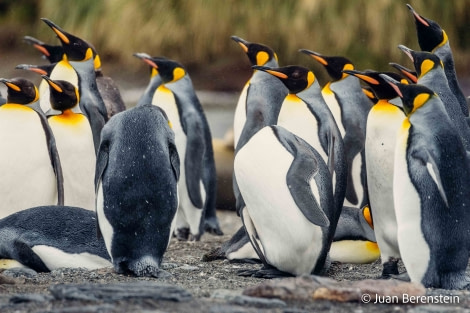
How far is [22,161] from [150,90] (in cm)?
292

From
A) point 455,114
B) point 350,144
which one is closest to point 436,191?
point 455,114

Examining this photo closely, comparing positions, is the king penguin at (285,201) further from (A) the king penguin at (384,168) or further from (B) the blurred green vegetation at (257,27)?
(B) the blurred green vegetation at (257,27)

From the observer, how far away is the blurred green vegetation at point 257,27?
1362 centimetres

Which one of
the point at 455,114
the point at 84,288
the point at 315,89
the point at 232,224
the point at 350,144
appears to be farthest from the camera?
the point at 232,224

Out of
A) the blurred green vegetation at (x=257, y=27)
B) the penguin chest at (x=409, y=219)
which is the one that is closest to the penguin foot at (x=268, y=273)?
the penguin chest at (x=409, y=219)

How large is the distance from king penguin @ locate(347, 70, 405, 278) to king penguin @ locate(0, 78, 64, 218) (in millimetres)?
1847

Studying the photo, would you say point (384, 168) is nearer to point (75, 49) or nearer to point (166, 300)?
point (166, 300)

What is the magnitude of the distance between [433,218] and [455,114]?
1281 mm

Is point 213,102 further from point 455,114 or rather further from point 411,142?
point 411,142

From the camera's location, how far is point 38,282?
14.7 ft

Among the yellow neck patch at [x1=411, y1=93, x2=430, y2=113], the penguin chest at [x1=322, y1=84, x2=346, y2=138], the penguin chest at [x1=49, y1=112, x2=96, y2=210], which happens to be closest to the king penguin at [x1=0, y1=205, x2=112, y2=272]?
the penguin chest at [x1=49, y1=112, x2=96, y2=210]

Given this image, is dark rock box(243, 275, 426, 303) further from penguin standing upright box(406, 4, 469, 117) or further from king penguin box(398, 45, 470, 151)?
penguin standing upright box(406, 4, 469, 117)

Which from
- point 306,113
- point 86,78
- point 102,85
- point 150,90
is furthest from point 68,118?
point 150,90

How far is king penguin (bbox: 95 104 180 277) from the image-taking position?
15.4 feet
